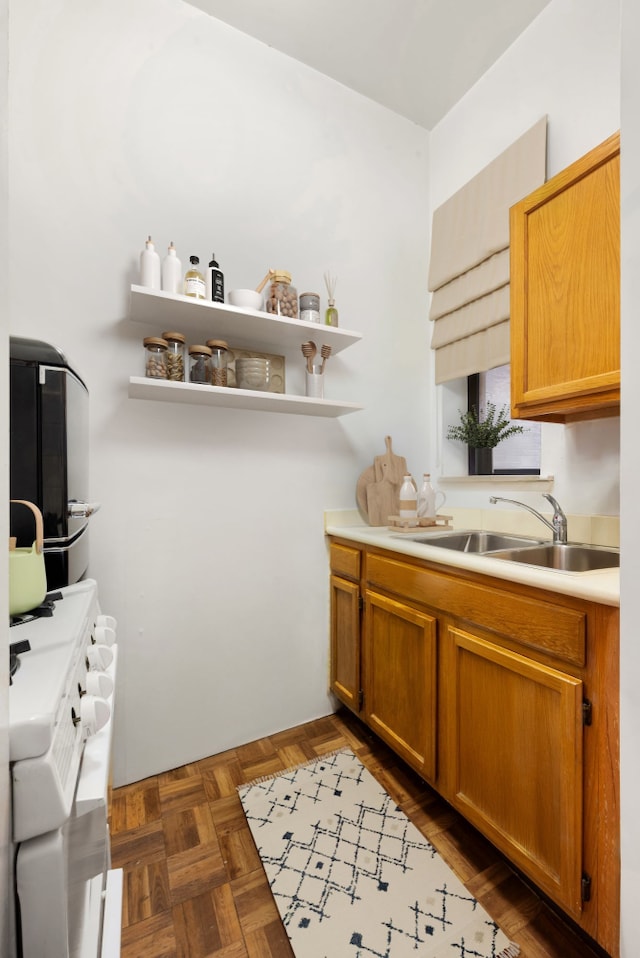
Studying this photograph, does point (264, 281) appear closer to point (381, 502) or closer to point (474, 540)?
point (381, 502)

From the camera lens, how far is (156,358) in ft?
5.15

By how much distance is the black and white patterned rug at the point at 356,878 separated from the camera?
104cm

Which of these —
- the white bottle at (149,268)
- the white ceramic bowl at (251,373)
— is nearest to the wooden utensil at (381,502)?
the white ceramic bowl at (251,373)

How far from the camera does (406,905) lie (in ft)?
3.69

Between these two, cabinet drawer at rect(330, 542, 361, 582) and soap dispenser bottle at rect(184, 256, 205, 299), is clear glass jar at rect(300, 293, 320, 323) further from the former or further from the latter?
cabinet drawer at rect(330, 542, 361, 582)

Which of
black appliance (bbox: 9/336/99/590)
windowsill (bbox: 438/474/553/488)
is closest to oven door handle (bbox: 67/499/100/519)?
black appliance (bbox: 9/336/99/590)

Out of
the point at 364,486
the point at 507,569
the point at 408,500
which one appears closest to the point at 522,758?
the point at 507,569

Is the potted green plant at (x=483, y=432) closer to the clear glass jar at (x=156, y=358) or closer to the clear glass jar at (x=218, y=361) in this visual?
the clear glass jar at (x=218, y=361)

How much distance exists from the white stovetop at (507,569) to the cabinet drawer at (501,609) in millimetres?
52

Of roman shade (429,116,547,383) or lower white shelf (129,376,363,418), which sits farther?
roman shade (429,116,547,383)

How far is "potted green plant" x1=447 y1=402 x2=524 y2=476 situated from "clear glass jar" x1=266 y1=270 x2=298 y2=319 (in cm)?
103

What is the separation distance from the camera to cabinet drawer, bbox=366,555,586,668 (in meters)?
1.00

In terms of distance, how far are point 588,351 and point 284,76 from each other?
1.88 metres

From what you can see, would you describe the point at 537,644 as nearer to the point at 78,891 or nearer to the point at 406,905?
the point at 406,905
